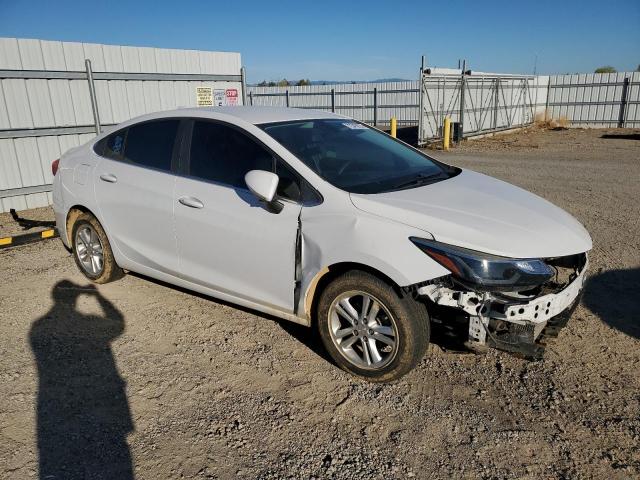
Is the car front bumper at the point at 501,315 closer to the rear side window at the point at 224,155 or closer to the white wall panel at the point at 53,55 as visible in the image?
the rear side window at the point at 224,155

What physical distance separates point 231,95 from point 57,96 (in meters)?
3.62

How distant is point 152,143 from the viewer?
4.41 metres

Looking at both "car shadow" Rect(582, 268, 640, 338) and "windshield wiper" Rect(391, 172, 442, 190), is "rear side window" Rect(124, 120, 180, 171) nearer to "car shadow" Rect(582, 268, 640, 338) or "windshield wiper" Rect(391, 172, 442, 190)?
"windshield wiper" Rect(391, 172, 442, 190)

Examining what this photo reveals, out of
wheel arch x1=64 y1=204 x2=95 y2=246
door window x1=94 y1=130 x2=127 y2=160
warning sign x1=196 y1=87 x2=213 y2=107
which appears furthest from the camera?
warning sign x1=196 y1=87 x2=213 y2=107

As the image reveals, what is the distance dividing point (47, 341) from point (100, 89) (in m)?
6.48

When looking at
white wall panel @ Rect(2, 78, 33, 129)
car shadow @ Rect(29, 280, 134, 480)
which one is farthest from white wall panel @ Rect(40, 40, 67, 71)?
car shadow @ Rect(29, 280, 134, 480)

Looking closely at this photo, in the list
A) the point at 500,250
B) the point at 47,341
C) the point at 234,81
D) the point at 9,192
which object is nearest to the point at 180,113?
the point at 47,341

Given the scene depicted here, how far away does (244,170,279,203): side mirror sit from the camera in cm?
326

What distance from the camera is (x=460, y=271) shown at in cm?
289

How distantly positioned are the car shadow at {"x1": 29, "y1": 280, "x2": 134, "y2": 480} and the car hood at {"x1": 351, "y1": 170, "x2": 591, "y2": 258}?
1.94m

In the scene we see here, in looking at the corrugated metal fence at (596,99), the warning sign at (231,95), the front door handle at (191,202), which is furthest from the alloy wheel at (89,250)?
the corrugated metal fence at (596,99)

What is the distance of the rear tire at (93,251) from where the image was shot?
4863 millimetres

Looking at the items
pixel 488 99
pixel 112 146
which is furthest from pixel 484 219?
pixel 488 99

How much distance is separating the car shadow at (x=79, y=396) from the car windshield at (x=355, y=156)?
1.97 metres
